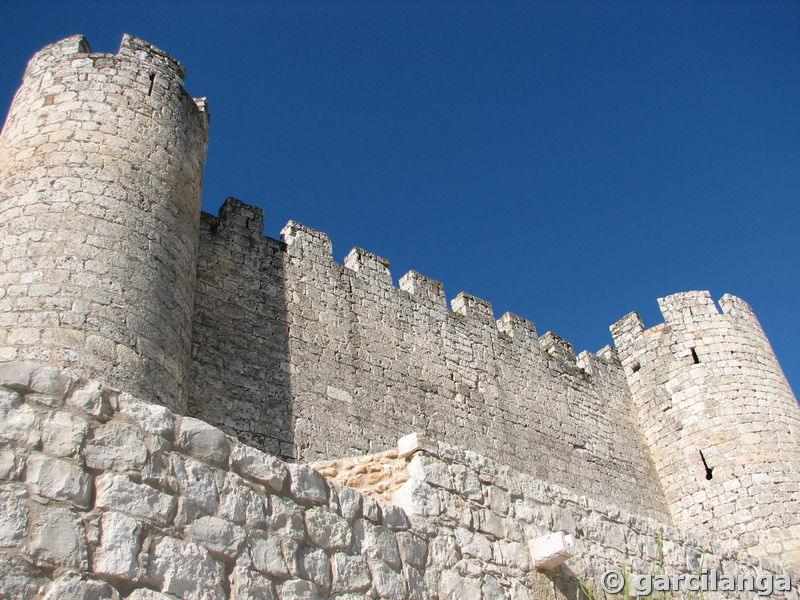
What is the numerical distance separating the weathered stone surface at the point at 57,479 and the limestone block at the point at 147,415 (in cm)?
32

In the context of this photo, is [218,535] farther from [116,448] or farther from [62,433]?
[62,433]

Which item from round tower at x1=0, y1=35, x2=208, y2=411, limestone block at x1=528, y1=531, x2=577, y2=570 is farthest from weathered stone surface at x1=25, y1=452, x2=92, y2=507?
round tower at x1=0, y1=35, x2=208, y2=411

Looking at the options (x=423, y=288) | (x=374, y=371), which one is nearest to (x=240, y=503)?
(x=374, y=371)

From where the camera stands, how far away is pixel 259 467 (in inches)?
135

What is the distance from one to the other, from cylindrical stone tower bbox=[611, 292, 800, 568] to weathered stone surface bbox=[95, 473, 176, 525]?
32.4 ft

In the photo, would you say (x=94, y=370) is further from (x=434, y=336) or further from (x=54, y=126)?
(x=434, y=336)

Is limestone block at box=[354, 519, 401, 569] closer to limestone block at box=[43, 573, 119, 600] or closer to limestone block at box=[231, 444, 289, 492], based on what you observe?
limestone block at box=[231, 444, 289, 492]

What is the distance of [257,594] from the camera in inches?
122

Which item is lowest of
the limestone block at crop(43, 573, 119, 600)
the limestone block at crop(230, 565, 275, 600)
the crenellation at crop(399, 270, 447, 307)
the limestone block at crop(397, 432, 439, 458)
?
the limestone block at crop(43, 573, 119, 600)

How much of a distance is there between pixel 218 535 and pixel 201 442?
0.39 meters

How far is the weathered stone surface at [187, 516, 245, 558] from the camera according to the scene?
3.02 meters

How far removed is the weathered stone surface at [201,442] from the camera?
3.20m

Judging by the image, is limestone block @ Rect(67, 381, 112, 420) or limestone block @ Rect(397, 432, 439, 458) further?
limestone block @ Rect(397, 432, 439, 458)

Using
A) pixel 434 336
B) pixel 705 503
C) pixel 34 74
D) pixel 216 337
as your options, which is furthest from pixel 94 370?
pixel 705 503
